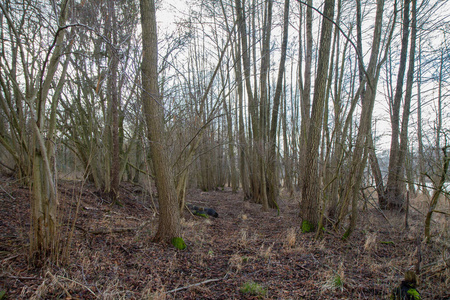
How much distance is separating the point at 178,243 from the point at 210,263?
2.24ft

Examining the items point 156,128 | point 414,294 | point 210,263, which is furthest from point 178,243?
point 414,294

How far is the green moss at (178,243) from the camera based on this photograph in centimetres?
451

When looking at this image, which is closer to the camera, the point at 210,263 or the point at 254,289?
the point at 254,289

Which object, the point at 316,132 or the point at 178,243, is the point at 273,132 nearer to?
the point at 316,132

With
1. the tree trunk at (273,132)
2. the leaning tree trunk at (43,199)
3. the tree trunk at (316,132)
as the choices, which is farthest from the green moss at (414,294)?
the tree trunk at (273,132)

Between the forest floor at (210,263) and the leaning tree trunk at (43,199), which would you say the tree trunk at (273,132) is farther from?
the leaning tree trunk at (43,199)

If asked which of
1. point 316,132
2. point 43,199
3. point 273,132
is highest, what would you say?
point 273,132

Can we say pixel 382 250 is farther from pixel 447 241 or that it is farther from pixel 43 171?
pixel 43 171

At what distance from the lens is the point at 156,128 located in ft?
14.6

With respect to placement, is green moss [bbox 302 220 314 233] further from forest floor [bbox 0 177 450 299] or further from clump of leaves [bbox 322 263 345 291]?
clump of leaves [bbox 322 263 345 291]

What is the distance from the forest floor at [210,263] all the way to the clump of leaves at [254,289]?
0.01m

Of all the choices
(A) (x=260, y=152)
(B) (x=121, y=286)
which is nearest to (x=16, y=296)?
(B) (x=121, y=286)

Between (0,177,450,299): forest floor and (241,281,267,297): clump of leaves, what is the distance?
0.04 feet

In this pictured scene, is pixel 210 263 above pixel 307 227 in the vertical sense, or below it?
below
